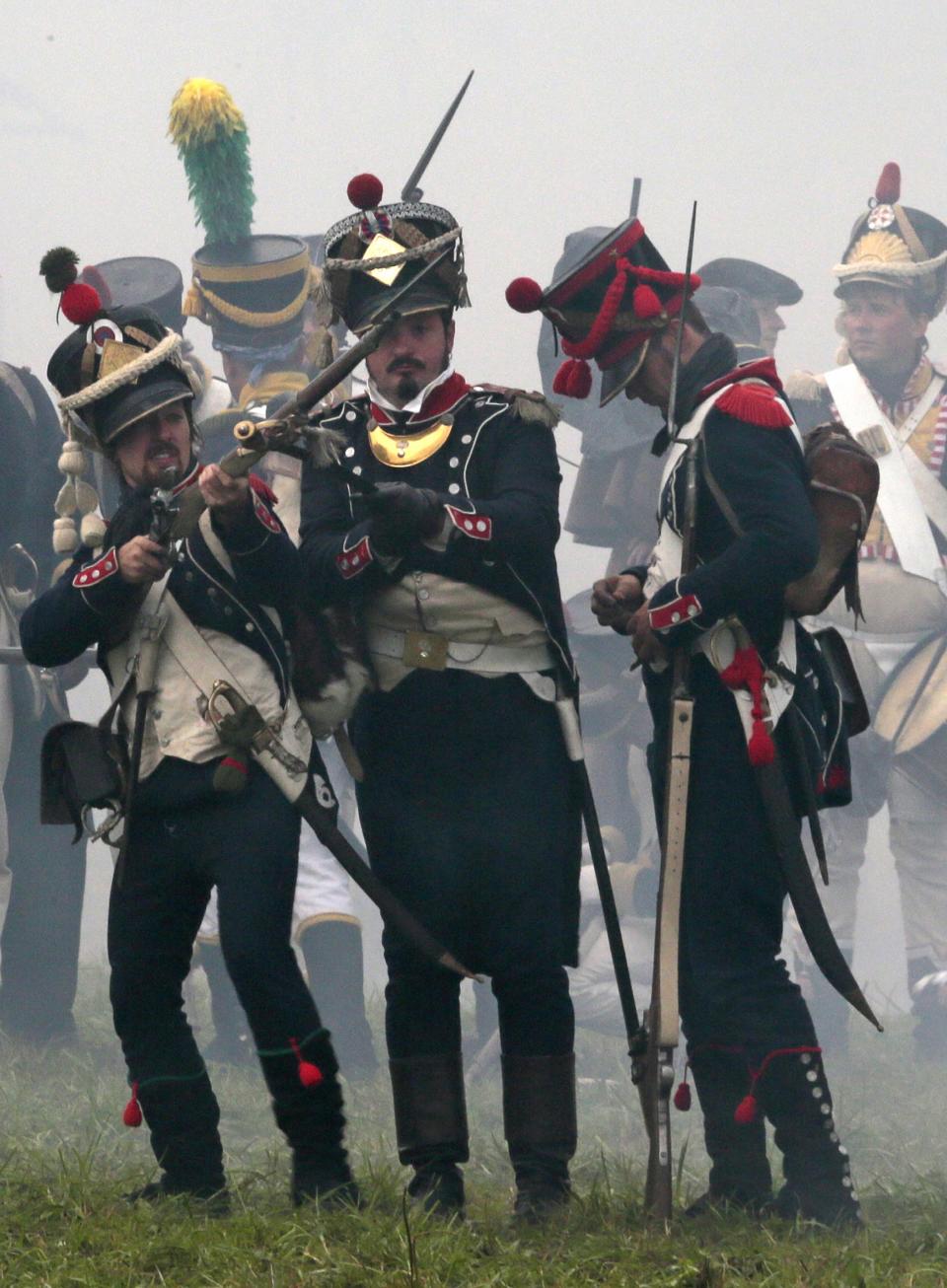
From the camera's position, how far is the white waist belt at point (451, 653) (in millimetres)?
3992

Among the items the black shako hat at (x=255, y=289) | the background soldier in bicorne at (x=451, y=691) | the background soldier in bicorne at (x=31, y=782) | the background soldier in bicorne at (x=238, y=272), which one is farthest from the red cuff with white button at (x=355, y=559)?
the black shako hat at (x=255, y=289)

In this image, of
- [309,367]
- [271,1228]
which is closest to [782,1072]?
[271,1228]

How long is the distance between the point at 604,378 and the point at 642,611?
21.2 inches

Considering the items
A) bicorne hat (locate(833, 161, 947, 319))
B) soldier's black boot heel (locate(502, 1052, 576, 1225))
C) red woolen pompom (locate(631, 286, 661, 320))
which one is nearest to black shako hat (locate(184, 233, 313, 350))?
bicorne hat (locate(833, 161, 947, 319))

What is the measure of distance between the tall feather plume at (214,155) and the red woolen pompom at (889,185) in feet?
10.5

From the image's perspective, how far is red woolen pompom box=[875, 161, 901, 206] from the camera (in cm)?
962

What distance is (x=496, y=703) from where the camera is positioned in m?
3.99

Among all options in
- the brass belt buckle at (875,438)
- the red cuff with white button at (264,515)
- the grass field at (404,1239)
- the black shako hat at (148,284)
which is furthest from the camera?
the brass belt buckle at (875,438)

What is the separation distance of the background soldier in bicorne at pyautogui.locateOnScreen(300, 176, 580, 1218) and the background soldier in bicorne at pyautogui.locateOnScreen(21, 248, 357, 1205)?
0.18 metres

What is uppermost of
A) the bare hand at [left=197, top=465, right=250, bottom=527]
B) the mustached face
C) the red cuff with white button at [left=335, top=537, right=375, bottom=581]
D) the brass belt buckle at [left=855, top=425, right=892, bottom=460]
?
the mustached face

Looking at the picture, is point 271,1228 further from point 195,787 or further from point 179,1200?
point 195,787

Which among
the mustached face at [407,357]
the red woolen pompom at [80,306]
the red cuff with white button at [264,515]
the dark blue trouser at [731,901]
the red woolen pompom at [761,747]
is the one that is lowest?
the dark blue trouser at [731,901]

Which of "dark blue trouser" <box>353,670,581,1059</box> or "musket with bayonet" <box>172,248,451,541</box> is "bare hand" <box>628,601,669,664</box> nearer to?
"dark blue trouser" <box>353,670,581,1059</box>

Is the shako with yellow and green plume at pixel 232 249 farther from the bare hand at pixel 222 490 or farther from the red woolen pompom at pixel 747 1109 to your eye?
the red woolen pompom at pixel 747 1109
